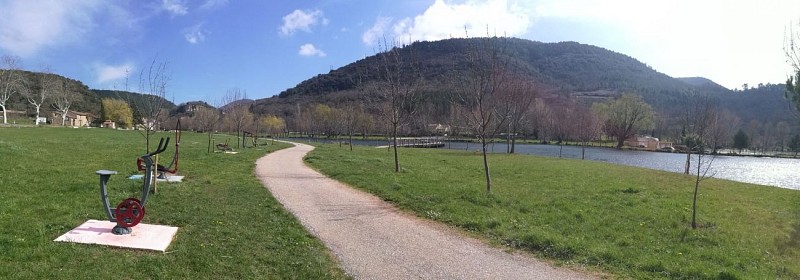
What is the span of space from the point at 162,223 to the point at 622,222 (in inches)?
401

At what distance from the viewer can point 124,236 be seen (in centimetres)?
700

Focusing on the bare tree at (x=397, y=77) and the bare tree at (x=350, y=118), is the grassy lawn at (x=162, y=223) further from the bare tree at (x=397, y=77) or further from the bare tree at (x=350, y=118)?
the bare tree at (x=350, y=118)

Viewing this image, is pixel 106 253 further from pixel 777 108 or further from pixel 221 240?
pixel 777 108

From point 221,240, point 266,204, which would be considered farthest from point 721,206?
point 221,240

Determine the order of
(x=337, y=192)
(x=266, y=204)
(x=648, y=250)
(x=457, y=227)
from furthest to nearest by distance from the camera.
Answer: (x=337, y=192) < (x=266, y=204) < (x=457, y=227) < (x=648, y=250)

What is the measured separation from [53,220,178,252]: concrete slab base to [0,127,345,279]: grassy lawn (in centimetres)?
15

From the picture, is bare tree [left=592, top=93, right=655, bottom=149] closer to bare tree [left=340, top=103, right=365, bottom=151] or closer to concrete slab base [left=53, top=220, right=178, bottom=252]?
bare tree [left=340, top=103, right=365, bottom=151]

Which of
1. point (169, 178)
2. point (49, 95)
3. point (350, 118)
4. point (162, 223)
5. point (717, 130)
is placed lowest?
point (162, 223)

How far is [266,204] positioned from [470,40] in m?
9.11

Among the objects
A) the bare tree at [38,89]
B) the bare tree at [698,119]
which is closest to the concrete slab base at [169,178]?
the bare tree at [698,119]

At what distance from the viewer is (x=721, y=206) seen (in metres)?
14.1

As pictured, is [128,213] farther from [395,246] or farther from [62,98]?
[62,98]

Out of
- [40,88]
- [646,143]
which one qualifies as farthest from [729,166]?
[40,88]

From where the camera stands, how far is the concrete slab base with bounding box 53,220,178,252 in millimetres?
6570
